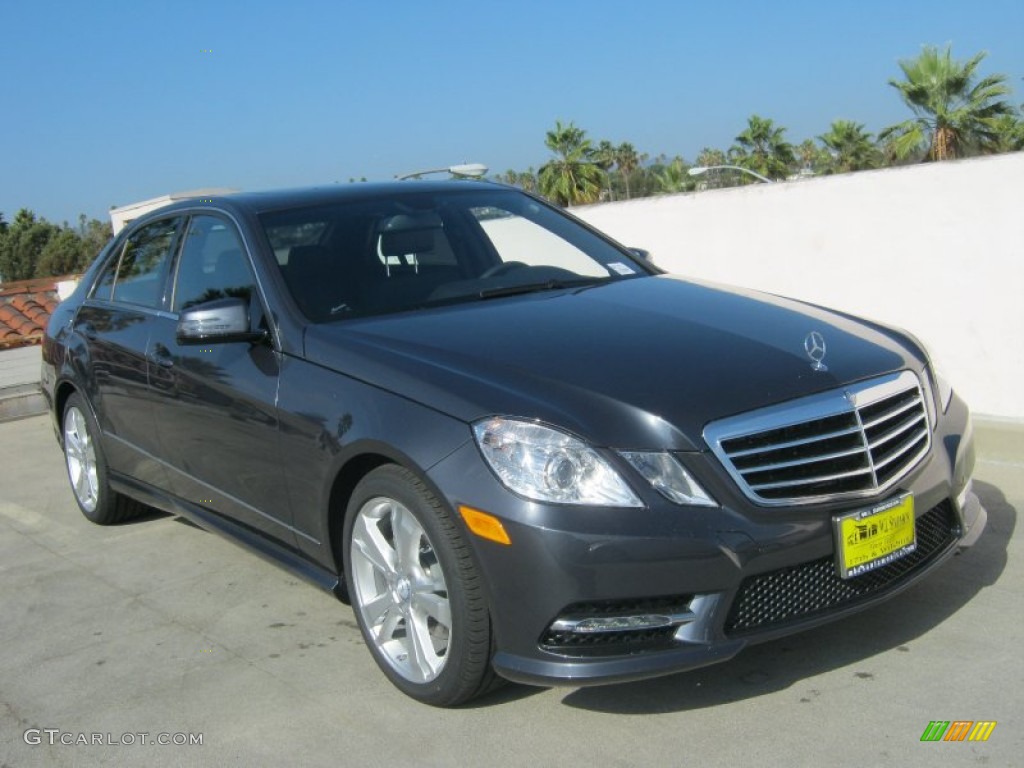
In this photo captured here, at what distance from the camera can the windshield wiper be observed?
4.34 metres

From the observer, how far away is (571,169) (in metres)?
68.6

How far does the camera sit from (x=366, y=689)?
147 inches

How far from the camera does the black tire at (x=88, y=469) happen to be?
5.86m

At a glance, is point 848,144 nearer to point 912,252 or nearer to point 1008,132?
point 1008,132

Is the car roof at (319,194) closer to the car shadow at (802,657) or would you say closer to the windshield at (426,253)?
the windshield at (426,253)

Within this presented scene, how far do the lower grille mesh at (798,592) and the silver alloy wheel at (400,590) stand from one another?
2.71 ft

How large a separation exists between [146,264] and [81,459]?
1358 millimetres

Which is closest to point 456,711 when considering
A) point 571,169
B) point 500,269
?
point 500,269

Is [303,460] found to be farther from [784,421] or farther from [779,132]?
[779,132]

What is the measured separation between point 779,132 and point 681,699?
7274 centimetres

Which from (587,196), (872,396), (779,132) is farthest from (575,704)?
(779,132)

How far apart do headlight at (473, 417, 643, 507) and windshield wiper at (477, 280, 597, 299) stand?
1.23 metres

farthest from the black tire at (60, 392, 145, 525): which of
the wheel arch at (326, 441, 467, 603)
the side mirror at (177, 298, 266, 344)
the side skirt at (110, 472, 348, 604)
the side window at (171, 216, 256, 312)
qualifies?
the wheel arch at (326, 441, 467, 603)

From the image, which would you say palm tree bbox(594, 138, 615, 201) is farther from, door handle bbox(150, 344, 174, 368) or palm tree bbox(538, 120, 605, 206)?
door handle bbox(150, 344, 174, 368)
